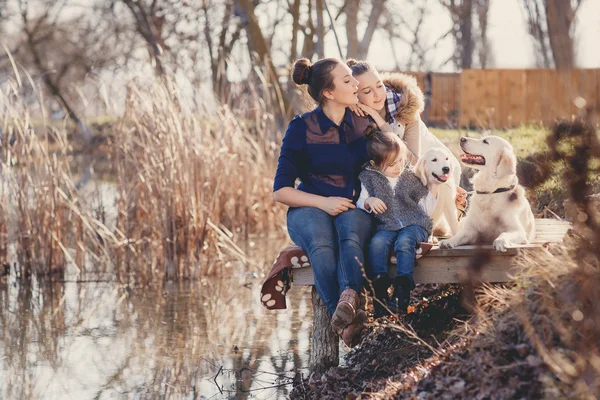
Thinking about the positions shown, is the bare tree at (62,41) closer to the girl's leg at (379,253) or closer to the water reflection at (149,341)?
the water reflection at (149,341)

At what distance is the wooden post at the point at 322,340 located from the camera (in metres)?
5.07

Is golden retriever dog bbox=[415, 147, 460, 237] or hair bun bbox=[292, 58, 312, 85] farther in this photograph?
hair bun bbox=[292, 58, 312, 85]

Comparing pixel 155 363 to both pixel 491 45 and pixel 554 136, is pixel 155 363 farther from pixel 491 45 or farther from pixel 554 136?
pixel 491 45

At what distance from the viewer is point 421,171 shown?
5.11 m

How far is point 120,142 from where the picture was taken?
332 inches

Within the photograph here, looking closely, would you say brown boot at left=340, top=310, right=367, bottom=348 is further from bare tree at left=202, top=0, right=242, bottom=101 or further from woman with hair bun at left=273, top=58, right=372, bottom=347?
bare tree at left=202, top=0, right=242, bottom=101

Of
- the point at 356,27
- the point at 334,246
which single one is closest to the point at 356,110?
the point at 334,246

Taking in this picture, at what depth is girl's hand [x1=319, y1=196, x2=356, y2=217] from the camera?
498 cm

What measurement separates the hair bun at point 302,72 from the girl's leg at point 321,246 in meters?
0.78

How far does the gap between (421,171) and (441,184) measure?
0.18 m

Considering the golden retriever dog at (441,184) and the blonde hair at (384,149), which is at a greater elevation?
the blonde hair at (384,149)

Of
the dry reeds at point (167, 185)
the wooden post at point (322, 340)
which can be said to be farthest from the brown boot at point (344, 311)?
the dry reeds at point (167, 185)

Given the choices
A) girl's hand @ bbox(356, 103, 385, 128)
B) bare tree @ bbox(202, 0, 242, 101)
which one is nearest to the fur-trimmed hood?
girl's hand @ bbox(356, 103, 385, 128)

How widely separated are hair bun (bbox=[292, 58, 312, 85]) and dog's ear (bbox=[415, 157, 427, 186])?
790 mm
